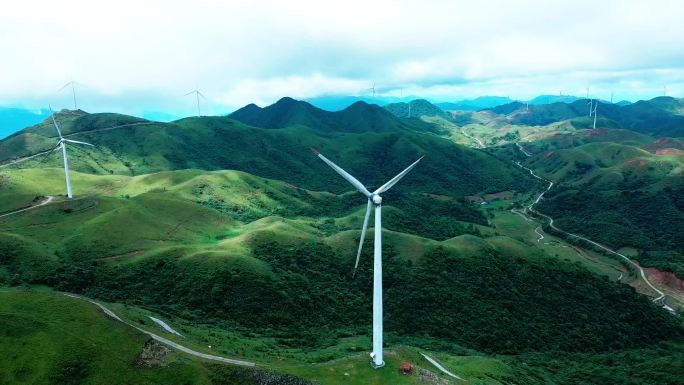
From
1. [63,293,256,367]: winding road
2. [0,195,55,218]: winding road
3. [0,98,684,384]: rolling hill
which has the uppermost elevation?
[0,195,55,218]: winding road

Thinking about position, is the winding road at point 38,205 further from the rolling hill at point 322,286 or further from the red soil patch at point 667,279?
the red soil patch at point 667,279

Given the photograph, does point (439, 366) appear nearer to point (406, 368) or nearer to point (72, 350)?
point (406, 368)

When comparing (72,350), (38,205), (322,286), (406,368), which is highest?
(38,205)

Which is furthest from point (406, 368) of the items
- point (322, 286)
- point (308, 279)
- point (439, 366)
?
point (308, 279)

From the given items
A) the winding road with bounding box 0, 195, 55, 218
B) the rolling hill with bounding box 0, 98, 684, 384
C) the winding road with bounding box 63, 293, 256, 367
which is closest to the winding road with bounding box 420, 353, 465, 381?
the rolling hill with bounding box 0, 98, 684, 384

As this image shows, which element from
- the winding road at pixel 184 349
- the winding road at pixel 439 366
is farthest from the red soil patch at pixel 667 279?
the winding road at pixel 184 349

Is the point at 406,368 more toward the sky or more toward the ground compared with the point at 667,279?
more toward the sky

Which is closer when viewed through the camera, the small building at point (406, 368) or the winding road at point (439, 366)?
the small building at point (406, 368)

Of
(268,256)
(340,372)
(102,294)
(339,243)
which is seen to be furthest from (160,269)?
(340,372)

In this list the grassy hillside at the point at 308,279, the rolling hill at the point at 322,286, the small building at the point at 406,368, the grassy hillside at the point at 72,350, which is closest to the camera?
the grassy hillside at the point at 72,350

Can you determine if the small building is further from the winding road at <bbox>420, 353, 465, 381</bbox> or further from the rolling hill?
the rolling hill

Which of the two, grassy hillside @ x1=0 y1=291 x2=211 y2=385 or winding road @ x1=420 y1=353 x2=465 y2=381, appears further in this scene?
winding road @ x1=420 y1=353 x2=465 y2=381

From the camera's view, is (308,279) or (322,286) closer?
(322,286)

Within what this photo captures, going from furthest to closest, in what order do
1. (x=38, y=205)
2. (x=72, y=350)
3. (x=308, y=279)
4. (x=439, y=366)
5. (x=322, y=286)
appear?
(x=38, y=205), (x=308, y=279), (x=322, y=286), (x=439, y=366), (x=72, y=350)
